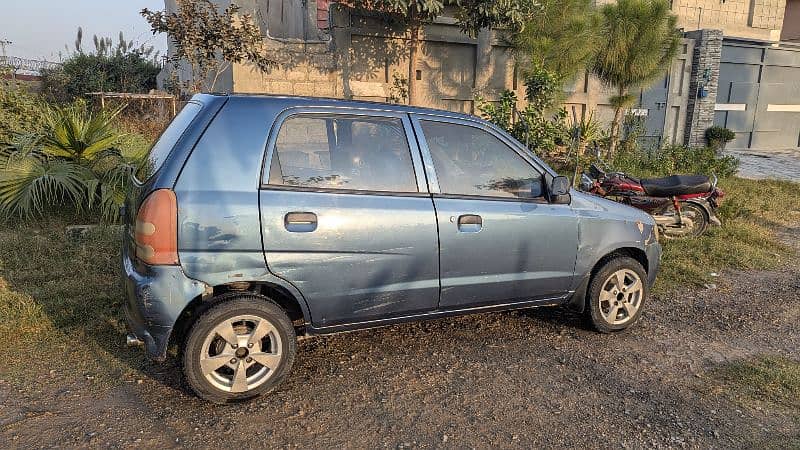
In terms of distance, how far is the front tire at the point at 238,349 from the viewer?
10.4 ft

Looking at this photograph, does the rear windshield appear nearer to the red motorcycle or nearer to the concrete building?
the red motorcycle

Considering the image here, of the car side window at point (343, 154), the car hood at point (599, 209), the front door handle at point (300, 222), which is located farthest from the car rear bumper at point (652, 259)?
the front door handle at point (300, 222)

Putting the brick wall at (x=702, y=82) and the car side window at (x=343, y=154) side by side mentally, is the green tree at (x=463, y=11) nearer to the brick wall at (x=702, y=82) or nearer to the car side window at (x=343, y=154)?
the car side window at (x=343, y=154)

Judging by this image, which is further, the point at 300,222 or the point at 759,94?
the point at 759,94

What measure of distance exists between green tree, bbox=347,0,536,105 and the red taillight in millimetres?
6109

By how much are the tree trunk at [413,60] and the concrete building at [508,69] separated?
0.31 m

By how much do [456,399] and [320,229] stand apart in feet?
4.23

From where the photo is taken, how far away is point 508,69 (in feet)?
38.8

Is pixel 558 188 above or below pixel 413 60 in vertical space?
below

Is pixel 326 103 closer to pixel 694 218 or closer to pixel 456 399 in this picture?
pixel 456 399

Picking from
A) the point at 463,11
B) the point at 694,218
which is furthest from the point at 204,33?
the point at 694,218

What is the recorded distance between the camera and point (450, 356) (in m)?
4.00

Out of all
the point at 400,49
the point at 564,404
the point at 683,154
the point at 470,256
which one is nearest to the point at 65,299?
the point at 470,256

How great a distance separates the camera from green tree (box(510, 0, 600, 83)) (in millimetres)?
10195
